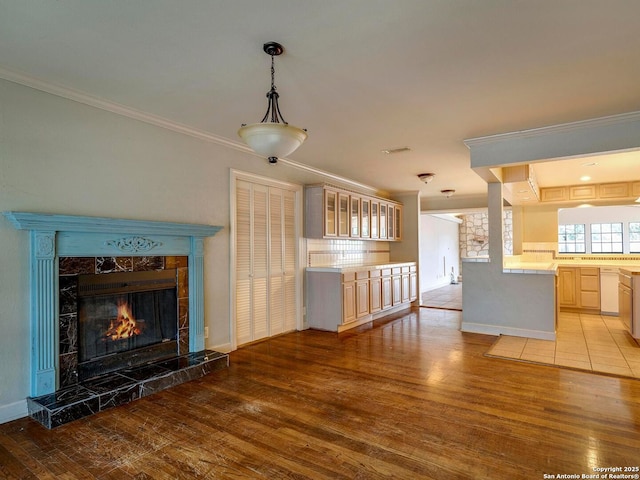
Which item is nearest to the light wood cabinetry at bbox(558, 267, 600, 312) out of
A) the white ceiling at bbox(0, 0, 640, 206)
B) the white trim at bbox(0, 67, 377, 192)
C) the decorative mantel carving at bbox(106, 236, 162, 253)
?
the white ceiling at bbox(0, 0, 640, 206)

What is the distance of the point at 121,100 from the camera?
3.14 m

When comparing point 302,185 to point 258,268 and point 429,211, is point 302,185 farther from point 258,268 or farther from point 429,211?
point 429,211

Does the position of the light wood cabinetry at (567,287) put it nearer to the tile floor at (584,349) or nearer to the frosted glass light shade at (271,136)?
the tile floor at (584,349)

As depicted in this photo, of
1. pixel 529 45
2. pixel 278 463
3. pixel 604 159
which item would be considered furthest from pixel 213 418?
pixel 604 159

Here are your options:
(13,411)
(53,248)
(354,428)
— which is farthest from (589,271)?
(13,411)

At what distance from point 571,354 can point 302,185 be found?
13.4 ft

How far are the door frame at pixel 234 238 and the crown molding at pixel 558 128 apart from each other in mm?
2471

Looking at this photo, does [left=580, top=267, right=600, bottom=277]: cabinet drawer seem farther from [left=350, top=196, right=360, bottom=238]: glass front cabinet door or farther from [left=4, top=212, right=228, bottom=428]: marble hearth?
[left=4, top=212, right=228, bottom=428]: marble hearth

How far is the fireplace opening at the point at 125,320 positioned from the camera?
3.10 meters

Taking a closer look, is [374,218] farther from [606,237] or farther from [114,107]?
[606,237]

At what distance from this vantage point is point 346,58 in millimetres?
2467

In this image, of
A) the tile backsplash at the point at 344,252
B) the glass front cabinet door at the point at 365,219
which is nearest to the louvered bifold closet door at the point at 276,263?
the tile backsplash at the point at 344,252

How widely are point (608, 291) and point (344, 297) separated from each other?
4907 mm

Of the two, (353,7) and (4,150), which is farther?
(4,150)
